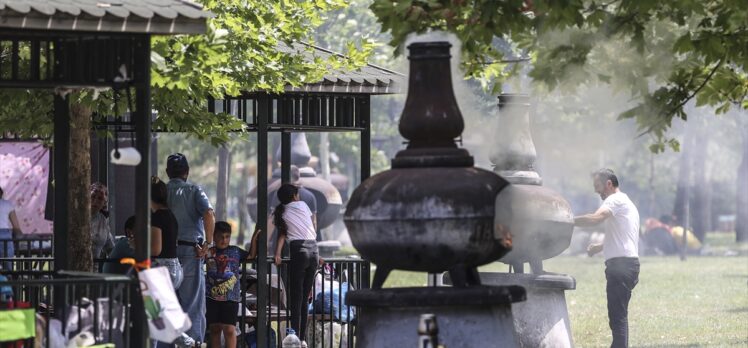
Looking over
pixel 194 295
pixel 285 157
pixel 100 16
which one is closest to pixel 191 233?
pixel 194 295

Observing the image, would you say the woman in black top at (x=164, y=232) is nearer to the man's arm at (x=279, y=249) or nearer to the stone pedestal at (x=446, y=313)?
the man's arm at (x=279, y=249)

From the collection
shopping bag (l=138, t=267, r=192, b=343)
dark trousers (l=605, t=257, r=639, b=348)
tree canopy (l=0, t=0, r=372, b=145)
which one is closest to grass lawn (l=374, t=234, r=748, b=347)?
dark trousers (l=605, t=257, r=639, b=348)

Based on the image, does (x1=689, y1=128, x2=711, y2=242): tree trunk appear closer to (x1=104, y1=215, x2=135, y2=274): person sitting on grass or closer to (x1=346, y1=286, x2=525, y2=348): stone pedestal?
(x1=104, y1=215, x2=135, y2=274): person sitting on grass

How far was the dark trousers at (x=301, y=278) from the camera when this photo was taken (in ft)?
52.3

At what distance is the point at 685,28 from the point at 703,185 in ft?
199

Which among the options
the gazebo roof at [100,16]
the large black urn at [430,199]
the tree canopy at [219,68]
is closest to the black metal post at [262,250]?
the tree canopy at [219,68]

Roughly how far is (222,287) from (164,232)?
1510mm

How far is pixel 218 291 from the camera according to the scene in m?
14.9

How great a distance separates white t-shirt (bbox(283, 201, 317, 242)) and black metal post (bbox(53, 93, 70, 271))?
454 centimetres

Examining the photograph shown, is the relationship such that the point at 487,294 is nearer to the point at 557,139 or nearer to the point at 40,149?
the point at 557,139

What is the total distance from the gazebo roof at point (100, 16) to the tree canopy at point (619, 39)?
66.4 inches

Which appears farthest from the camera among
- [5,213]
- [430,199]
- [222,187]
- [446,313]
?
[222,187]

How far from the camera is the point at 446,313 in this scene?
11148mm

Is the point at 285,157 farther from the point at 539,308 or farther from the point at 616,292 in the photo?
the point at 539,308
